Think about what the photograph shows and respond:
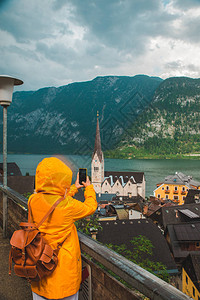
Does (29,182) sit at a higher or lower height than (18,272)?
lower

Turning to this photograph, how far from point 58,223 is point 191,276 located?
40.1ft

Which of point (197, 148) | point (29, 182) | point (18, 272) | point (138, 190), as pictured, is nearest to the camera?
point (18, 272)

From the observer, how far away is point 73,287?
1.60m

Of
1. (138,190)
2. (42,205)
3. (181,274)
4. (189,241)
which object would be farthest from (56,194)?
(138,190)

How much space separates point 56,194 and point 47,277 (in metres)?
0.56

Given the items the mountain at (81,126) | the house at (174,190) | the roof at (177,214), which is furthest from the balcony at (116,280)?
the house at (174,190)

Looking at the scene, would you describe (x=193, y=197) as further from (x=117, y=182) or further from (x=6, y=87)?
(x=6, y=87)

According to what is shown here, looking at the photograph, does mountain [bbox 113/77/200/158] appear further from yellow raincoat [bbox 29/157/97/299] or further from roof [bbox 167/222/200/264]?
yellow raincoat [bbox 29/157/97/299]

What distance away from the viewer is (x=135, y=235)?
600 inches

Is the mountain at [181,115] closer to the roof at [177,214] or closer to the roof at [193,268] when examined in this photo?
the roof at [177,214]

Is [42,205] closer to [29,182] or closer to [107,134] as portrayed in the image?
[107,134]

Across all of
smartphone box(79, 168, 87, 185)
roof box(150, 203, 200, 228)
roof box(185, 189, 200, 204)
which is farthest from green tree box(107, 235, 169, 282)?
roof box(185, 189, 200, 204)

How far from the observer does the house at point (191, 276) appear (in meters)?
10.5

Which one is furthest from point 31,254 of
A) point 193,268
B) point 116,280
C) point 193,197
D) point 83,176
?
point 193,197
